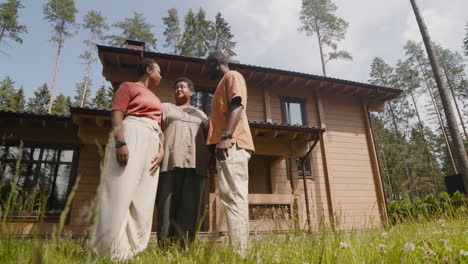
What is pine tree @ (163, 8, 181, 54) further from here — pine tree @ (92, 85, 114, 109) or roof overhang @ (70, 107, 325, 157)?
roof overhang @ (70, 107, 325, 157)

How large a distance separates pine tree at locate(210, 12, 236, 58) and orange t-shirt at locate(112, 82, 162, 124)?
75.3 ft

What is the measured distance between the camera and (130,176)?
2.31 metres

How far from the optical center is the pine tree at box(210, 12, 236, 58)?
24.8 meters

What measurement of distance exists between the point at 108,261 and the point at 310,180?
870cm

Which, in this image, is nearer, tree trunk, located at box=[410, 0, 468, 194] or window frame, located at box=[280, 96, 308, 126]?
tree trunk, located at box=[410, 0, 468, 194]

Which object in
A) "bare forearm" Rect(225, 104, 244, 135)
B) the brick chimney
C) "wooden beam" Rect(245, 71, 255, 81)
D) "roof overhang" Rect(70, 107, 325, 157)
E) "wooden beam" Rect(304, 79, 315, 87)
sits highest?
the brick chimney

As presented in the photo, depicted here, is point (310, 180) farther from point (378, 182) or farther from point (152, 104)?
point (152, 104)

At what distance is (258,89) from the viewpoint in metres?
10.6

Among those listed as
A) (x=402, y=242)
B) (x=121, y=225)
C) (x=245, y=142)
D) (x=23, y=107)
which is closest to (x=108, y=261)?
(x=121, y=225)

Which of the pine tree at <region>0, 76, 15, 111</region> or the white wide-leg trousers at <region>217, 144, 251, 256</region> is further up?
the pine tree at <region>0, 76, 15, 111</region>

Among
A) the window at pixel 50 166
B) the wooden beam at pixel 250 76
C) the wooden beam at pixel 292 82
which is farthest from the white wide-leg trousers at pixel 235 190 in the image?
the wooden beam at pixel 292 82

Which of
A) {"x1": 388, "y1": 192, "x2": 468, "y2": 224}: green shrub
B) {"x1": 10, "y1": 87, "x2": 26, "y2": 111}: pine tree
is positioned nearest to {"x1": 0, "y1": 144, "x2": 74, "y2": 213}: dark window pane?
{"x1": 388, "y1": 192, "x2": 468, "y2": 224}: green shrub

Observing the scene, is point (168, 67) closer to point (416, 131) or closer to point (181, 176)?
point (181, 176)

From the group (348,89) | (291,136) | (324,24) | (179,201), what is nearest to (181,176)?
(179,201)
